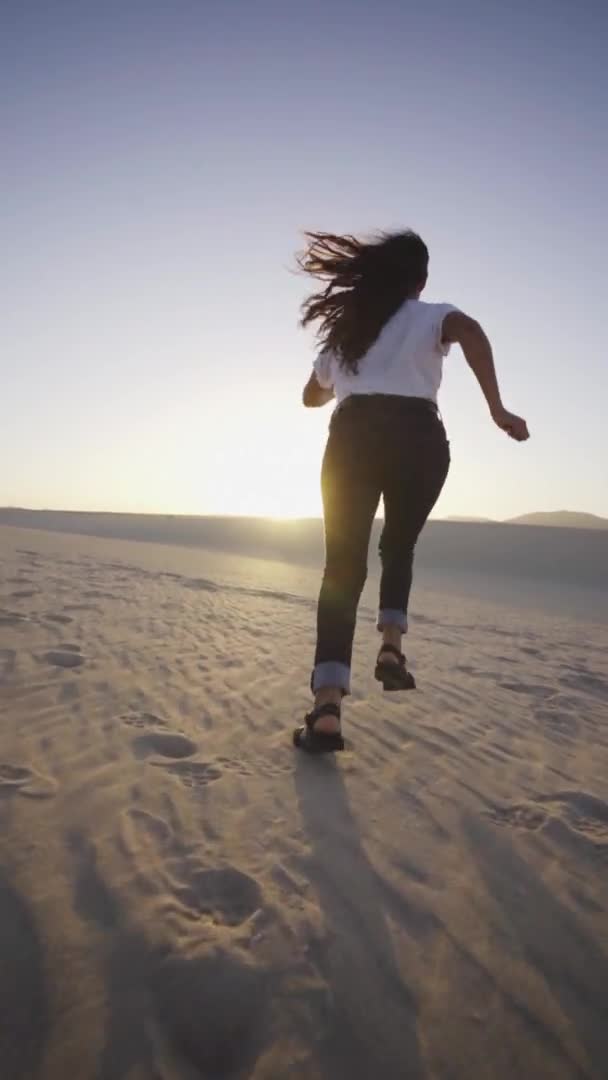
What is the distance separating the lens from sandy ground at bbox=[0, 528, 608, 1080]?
1.22 meters

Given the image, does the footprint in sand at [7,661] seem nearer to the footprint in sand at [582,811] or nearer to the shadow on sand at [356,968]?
the shadow on sand at [356,968]

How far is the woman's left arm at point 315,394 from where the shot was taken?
2.95 meters

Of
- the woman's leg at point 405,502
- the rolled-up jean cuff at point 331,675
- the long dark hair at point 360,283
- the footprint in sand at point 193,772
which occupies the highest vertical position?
the long dark hair at point 360,283

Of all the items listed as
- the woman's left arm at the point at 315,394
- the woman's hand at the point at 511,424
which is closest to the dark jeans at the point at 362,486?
the woman's hand at the point at 511,424

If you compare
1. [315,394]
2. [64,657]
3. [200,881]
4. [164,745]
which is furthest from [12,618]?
[200,881]

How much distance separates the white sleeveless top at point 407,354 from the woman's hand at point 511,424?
30cm

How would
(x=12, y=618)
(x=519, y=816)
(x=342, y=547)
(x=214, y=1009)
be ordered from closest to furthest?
(x=214, y=1009)
(x=519, y=816)
(x=342, y=547)
(x=12, y=618)

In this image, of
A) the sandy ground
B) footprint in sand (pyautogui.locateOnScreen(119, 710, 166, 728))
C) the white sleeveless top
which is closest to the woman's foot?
the sandy ground

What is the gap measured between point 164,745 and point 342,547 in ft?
3.78

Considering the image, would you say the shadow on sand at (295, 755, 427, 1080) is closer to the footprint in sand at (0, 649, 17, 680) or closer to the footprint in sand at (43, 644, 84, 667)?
the footprint in sand at (0, 649, 17, 680)

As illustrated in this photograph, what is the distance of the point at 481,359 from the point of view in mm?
2537

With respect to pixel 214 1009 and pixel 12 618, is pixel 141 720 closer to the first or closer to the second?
pixel 214 1009

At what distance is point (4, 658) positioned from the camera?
3.62 metres

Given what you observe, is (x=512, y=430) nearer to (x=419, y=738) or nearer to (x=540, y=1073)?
(x=419, y=738)
